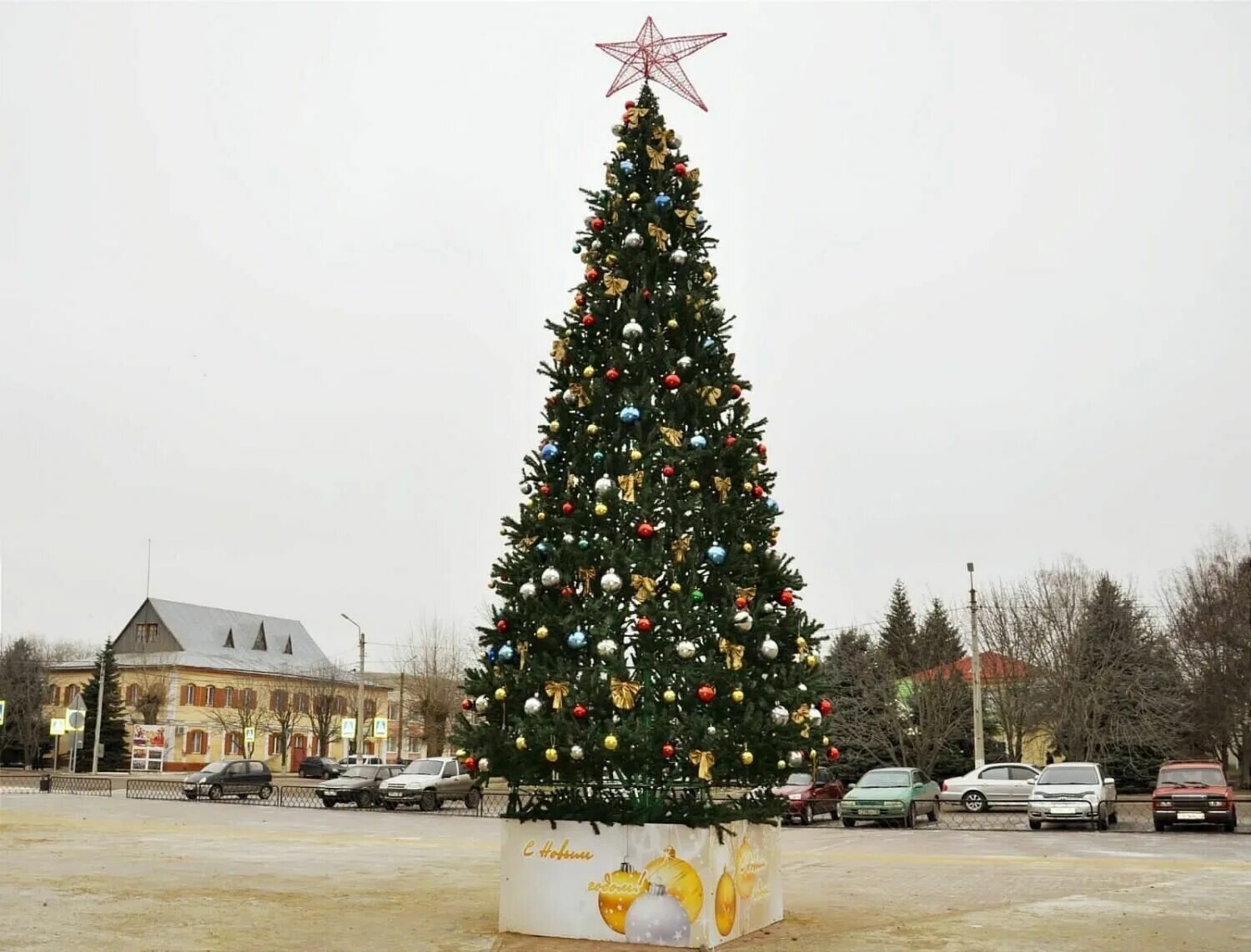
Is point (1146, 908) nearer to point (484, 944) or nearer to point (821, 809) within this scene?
point (484, 944)

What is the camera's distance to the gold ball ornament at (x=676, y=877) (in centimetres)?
991

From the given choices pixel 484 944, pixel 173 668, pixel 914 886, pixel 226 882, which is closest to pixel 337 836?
pixel 226 882

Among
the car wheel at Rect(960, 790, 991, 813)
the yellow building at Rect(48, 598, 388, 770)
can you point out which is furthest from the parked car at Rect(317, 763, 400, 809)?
the yellow building at Rect(48, 598, 388, 770)

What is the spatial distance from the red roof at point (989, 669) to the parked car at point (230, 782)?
1035 inches

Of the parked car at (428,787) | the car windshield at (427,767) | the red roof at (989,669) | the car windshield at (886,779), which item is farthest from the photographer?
the red roof at (989,669)

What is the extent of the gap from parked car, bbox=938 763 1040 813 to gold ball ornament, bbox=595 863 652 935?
86.9 feet

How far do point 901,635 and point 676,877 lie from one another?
43961 millimetres

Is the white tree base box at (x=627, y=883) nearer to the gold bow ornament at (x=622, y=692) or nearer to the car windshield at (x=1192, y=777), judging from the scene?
the gold bow ornament at (x=622, y=692)

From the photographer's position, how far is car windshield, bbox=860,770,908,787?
96.9 ft

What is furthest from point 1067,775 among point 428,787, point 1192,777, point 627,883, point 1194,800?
point 627,883

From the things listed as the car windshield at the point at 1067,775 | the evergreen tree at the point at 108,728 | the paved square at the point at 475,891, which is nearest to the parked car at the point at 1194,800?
the paved square at the point at 475,891

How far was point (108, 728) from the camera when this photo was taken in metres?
70.7

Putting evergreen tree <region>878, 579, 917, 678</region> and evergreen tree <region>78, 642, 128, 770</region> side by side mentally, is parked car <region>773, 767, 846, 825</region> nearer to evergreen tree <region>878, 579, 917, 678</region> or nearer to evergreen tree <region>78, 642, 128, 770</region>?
evergreen tree <region>878, 579, 917, 678</region>

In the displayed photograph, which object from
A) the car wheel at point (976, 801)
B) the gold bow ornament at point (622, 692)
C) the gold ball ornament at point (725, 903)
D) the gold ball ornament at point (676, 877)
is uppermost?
the gold bow ornament at point (622, 692)
